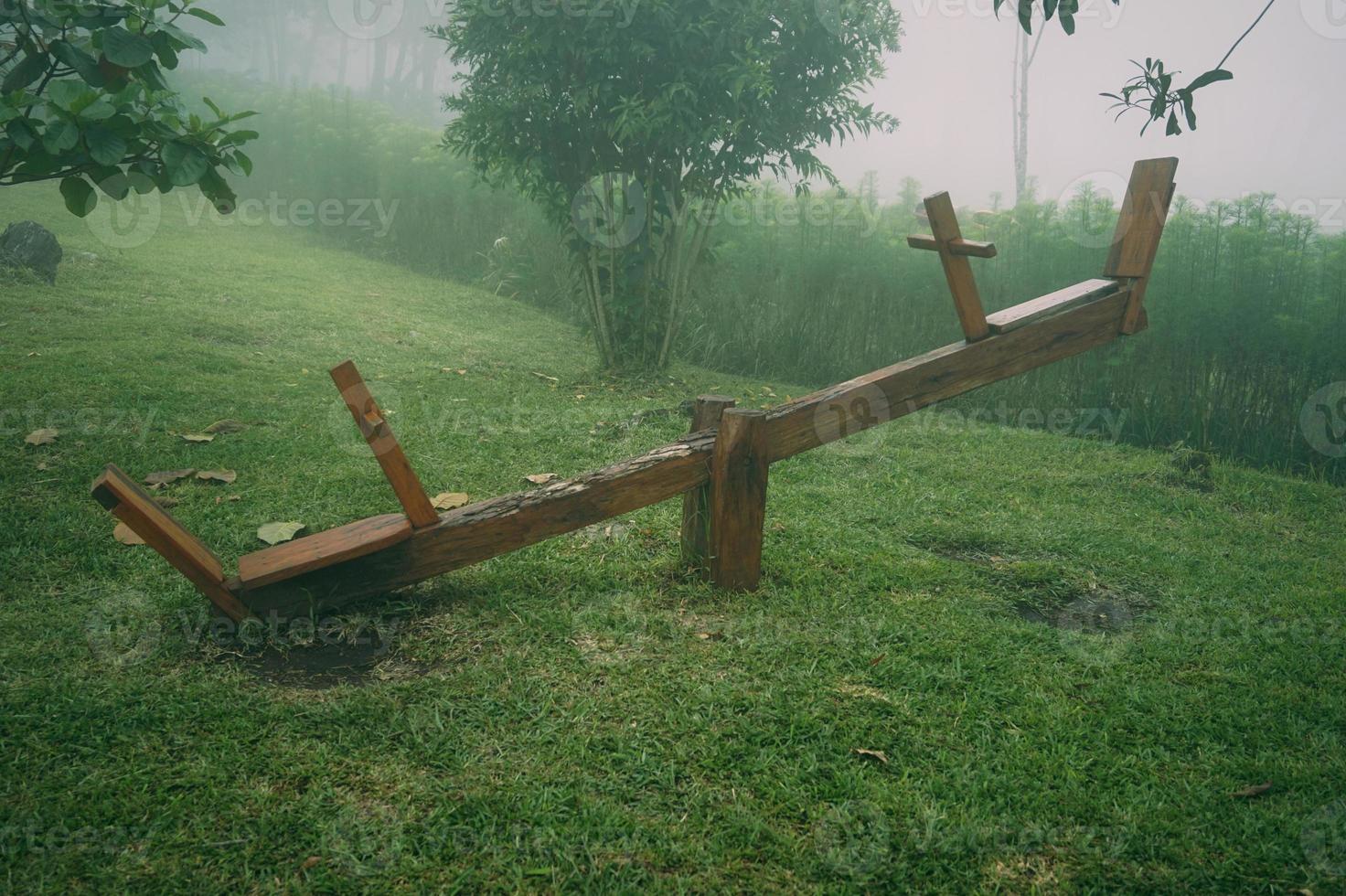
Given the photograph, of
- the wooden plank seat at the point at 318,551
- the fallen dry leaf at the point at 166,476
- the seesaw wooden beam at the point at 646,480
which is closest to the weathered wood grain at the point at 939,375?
the seesaw wooden beam at the point at 646,480

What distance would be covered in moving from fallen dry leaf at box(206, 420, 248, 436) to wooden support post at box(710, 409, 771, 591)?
2.86 metres

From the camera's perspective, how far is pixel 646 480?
9.72 ft

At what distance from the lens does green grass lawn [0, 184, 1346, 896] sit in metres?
1.97

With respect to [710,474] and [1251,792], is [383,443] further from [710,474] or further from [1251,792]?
[1251,792]

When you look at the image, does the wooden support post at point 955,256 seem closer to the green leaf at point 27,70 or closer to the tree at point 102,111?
the tree at point 102,111

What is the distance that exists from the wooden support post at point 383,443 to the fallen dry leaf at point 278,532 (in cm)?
89

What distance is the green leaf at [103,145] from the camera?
2957 millimetres

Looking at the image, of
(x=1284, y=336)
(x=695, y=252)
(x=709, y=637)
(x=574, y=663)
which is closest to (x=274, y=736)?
(x=574, y=663)

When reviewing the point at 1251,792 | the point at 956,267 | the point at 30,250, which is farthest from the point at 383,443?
the point at 30,250

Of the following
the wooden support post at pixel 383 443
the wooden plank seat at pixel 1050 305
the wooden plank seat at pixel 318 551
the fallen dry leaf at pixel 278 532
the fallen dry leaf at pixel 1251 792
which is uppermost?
the wooden plank seat at pixel 1050 305

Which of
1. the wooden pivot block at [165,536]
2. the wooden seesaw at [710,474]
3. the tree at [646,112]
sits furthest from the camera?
the tree at [646,112]

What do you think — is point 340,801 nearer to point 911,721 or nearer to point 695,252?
point 911,721

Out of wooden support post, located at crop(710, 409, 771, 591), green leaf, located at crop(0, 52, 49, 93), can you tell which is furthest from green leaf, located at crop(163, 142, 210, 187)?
wooden support post, located at crop(710, 409, 771, 591)

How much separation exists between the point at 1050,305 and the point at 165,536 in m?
2.90
